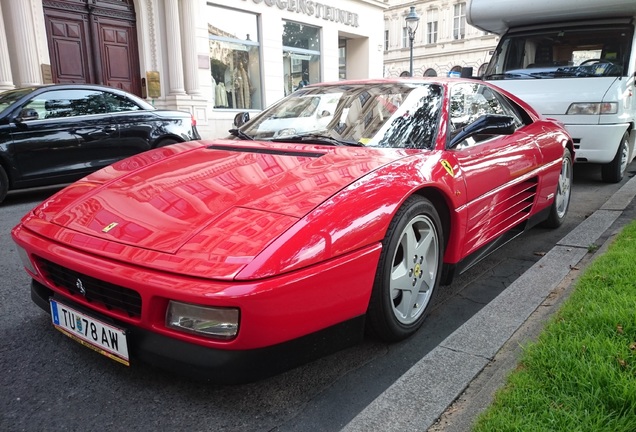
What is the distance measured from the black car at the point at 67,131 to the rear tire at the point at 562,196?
5.08m

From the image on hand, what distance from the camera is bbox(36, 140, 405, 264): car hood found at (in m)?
1.85

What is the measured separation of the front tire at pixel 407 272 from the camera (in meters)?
2.17

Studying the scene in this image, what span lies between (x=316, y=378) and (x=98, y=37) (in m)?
11.2

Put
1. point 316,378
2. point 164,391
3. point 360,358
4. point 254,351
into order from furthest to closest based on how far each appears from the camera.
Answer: point 360,358 < point 316,378 < point 164,391 < point 254,351

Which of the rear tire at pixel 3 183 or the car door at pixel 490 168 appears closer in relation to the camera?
the car door at pixel 490 168

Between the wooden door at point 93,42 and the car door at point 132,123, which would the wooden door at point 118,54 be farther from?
the car door at point 132,123

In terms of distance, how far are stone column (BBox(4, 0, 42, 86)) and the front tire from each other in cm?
974

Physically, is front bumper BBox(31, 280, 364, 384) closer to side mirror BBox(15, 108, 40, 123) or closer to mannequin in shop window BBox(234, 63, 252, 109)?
side mirror BBox(15, 108, 40, 123)

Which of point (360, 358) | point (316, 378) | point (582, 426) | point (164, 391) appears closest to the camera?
point (582, 426)

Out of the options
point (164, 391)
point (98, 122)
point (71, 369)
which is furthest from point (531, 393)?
point (98, 122)

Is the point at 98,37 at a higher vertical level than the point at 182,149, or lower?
higher

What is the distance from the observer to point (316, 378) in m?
2.16

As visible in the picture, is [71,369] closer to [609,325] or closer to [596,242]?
[609,325]

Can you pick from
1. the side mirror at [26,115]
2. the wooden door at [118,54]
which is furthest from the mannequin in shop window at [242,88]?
the side mirror at [26,115]
